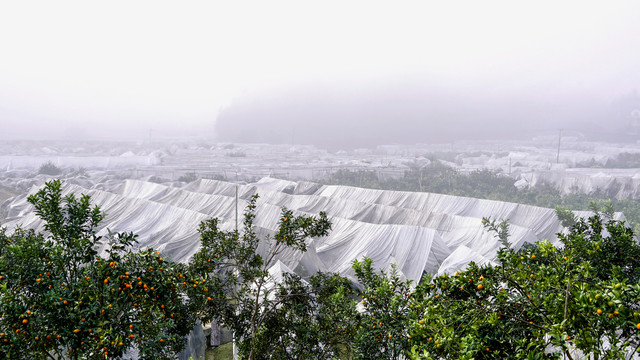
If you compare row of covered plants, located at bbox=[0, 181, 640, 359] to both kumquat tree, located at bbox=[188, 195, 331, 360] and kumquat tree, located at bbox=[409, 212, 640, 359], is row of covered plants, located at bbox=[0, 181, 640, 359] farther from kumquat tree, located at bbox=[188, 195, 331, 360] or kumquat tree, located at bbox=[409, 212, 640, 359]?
kumquat tree, located at bbox=[188, 195, 331, 360]

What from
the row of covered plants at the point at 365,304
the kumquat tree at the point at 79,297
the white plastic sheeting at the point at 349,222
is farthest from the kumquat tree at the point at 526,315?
the white plastic sheeting at the point at 349,222

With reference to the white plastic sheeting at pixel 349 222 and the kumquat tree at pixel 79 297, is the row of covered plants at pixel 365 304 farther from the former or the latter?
the white plastic sheeting at pixel 349 222

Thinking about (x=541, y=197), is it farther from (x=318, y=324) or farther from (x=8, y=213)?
(x=8, y=213)

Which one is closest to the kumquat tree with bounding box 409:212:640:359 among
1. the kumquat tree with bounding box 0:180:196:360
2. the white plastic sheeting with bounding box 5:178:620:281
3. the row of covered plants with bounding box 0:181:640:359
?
the row of covered plants with bounding box 0:181:640:359

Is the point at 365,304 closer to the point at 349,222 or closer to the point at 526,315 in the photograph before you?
the point at 526,315

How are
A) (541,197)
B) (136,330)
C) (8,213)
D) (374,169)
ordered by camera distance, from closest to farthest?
(136,330), (8,213), (541,197), (374,169)

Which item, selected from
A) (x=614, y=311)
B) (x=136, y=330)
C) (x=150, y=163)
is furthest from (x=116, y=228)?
(x=150, y=163)

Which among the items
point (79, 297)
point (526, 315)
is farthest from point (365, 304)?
point (79, 297)
